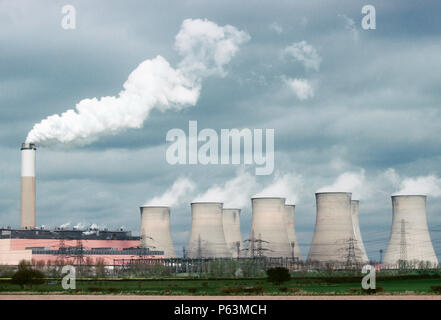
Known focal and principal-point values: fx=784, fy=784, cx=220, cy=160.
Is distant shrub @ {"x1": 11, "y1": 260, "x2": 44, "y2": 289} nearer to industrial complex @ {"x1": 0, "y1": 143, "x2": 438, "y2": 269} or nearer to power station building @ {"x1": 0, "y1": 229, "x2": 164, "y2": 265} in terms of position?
industrial complex @ {"x1": 0, "y1": 143, "x2": 438, "y2": 269}

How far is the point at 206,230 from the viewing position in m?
55.8

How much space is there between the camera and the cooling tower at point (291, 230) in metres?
63.2

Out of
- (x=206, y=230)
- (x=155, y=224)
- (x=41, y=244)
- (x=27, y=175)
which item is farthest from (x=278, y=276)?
(x=41, y=244)

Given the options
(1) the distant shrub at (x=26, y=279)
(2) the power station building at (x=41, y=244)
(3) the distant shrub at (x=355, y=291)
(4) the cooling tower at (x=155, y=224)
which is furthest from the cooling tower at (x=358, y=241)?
(1) the distant shrub at (x=26, y=279)

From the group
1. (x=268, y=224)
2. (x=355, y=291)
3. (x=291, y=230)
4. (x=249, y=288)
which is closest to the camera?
(x=355, y=291)

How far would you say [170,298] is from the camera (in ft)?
89.6

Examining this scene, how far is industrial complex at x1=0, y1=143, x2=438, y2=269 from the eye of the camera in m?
51.8

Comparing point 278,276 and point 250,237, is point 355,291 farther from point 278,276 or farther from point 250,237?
point 250,237

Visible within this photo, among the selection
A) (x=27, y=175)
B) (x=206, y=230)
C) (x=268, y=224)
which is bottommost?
(x=206, y=230)

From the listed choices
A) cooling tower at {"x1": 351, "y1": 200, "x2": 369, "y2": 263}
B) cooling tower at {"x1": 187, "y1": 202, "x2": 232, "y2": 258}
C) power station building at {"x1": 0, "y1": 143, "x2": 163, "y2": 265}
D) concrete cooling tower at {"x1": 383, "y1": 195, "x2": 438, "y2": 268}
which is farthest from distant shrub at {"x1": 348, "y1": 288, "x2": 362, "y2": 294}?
power station building at {"x1": 0, "y1": 143, "x2": 163, "y2": 265}

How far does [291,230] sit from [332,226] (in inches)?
601

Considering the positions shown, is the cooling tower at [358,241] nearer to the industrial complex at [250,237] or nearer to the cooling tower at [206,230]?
the industrial complex at [250,237]
